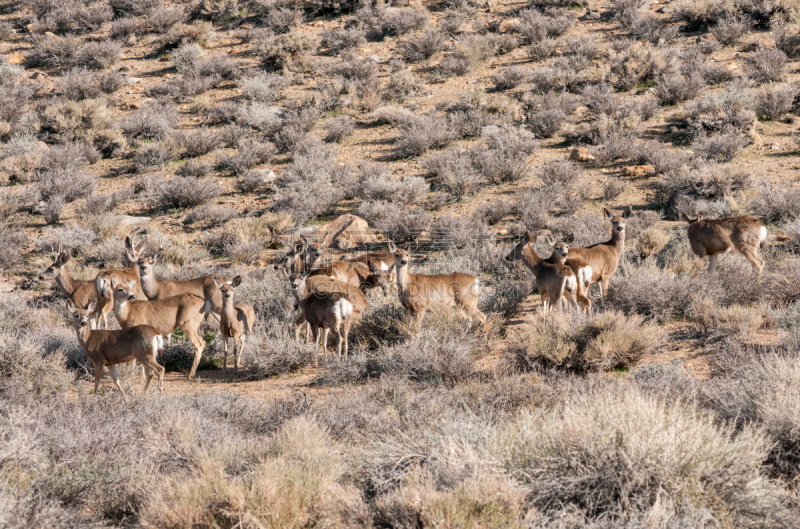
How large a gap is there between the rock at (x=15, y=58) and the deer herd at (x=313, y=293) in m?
20.6

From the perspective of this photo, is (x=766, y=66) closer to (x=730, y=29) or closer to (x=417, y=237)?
(x=730, y=29)

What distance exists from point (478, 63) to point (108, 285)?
752 inches

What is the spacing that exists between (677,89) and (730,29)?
211 inches

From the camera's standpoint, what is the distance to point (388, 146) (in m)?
22.0

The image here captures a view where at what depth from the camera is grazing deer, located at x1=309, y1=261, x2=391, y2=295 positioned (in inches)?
524

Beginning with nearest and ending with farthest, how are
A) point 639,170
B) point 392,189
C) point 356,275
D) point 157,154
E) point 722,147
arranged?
point 356,275 < point 392,189 < point 722,147 < point 639,170 < point 157,154

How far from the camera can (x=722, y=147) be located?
18391 mm

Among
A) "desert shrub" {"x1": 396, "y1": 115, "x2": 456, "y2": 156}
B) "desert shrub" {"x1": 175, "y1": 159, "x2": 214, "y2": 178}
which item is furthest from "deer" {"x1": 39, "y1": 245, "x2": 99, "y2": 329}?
Answer: "desert shrub" {"x1": 396, "y1": 115, "x2": 456, "y2": 156}

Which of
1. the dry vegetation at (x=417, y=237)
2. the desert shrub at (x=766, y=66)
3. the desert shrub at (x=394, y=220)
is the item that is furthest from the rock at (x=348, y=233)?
the desert shrub at (x=766, y=66)

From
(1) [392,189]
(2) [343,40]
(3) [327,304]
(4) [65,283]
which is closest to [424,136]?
(1) [392,189]

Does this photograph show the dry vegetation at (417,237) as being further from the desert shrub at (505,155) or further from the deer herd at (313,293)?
the deer herd at (313,293)

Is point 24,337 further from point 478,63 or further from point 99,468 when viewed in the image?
point 478,63

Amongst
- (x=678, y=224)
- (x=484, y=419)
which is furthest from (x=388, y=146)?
(x=484, y=419)

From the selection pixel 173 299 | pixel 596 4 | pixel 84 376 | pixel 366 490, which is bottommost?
pixel 84 376
